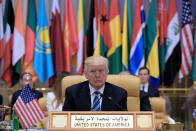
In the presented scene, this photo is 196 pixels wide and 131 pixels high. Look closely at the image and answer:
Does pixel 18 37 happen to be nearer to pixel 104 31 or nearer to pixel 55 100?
pixel 104 31

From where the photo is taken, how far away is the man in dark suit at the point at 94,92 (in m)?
3.15

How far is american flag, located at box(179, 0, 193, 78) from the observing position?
7.12 m

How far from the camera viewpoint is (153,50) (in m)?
7.14

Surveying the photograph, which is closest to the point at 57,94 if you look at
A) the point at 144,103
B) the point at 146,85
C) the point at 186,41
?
the point at 144,103

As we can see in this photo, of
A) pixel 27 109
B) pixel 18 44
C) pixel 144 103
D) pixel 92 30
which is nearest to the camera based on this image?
pixel 27 109

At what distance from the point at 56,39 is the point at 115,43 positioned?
3.59 ft

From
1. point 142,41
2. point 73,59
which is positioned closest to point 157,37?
point 142,41

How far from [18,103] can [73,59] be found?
154 inches

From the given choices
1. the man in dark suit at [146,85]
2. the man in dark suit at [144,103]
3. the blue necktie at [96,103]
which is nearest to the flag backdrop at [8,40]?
the man in dark suit at [146,85]

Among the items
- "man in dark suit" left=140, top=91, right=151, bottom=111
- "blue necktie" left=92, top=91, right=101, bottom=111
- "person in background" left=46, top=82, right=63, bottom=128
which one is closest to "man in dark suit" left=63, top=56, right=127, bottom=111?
"blue necktie" left=92, top=91, right=101, bottom=111

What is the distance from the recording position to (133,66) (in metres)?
7.13

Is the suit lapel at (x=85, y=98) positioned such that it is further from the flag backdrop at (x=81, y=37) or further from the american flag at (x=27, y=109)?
the flag backdrop at (x=81, y=37)

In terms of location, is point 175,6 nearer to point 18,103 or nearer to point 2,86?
point 2,86

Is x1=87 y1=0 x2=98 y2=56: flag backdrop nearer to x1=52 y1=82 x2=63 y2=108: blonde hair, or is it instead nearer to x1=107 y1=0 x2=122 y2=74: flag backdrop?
x1=107 y1=0 x2=122 y2=74: flag backdrop
